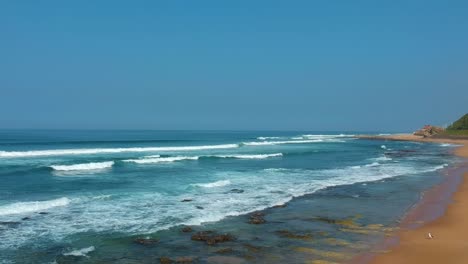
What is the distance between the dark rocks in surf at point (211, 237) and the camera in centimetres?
1101

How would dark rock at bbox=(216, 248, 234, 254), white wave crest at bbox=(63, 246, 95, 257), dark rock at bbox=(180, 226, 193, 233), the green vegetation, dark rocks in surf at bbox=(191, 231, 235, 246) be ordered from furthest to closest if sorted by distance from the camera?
the green vegetation < dark rock at bbox=(180, 226, 193, 233) < dark rocks in surf at bbox=(191, 231, 235, 246) < dark rock at bbox=(216, 248, 234, 254) < white wave crest at bbox=(63, 246, 95, 257)

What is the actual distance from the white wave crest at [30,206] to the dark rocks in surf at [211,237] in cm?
701

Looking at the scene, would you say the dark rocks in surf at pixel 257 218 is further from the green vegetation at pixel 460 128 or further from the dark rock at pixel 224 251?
the green vegetation at pixel 460 128

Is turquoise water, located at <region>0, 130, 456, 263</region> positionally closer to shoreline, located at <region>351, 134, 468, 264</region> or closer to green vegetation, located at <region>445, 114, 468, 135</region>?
shoreline, located at <region>351, 134, 468, 264</region>

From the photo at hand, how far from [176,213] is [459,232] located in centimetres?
922

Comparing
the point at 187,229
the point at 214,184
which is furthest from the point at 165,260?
the point at 214,184

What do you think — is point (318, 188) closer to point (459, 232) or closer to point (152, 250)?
point (459, 232)

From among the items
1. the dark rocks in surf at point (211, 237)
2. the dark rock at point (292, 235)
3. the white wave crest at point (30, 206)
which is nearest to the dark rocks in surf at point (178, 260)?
the dark rocks in surf at point (211, 237)

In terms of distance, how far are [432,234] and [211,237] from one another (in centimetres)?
645

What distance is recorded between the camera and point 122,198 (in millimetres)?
17562

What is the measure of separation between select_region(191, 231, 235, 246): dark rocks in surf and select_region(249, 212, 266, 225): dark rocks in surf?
1789mm

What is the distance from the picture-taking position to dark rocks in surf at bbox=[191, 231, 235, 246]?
1101 centimetres

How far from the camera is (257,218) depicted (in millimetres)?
13727

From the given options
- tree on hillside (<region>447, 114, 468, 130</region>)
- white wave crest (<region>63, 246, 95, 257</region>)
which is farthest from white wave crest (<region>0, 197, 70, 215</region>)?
tree on hillside (<region>447, 114, 468, 130</region>)
